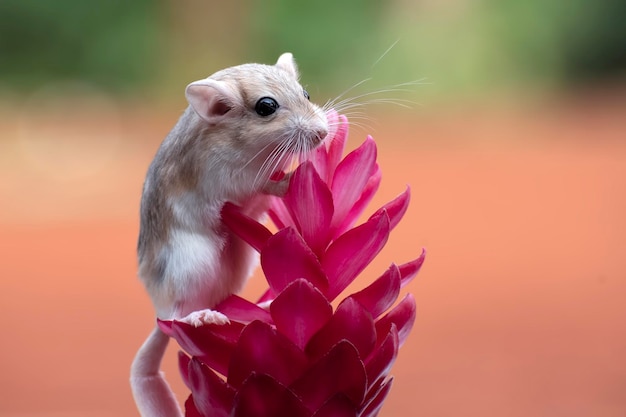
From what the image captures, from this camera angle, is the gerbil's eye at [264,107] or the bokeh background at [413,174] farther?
the bokeh background at [413,174]

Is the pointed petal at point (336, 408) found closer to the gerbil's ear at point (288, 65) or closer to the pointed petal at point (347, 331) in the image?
the pointed petal at point (347, 331)

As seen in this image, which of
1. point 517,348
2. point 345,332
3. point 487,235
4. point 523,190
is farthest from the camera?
point 523,190

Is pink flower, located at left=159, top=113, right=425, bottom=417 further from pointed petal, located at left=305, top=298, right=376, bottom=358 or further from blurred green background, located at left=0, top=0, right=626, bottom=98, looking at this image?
blurred green background, located at left=0, top=0, right=626, bottom=98

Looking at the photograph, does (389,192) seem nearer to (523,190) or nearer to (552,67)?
(523,190)

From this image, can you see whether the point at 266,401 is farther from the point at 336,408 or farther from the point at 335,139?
the point at 335,139

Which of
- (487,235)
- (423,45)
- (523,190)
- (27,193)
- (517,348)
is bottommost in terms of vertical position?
(517,348)

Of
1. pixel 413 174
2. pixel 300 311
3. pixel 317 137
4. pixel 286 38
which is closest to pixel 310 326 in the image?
pixel 300 311

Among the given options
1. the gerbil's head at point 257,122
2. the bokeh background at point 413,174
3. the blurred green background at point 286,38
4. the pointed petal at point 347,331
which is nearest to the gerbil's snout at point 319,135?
the gerbil's head at point 257,122

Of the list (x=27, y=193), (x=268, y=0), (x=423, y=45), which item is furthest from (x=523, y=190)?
(x=27, y=193)
